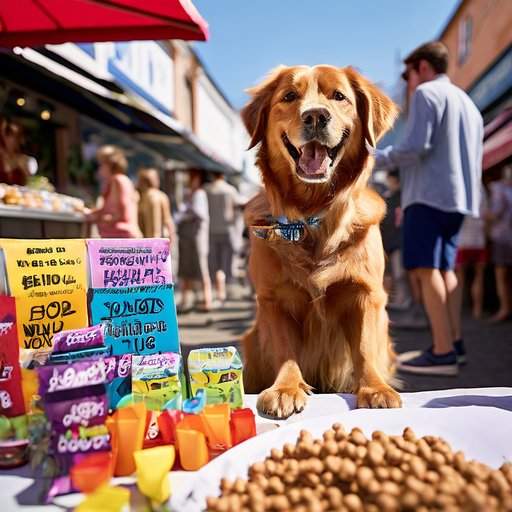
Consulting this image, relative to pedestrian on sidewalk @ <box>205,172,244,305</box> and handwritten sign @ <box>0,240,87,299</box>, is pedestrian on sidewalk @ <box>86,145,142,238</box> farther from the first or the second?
handwritten sign @ <box>0,240,87,299</box>

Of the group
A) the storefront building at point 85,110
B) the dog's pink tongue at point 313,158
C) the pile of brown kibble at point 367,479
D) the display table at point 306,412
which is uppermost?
the storefront building at point 85,110

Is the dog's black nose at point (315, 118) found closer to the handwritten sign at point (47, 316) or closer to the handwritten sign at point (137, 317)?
the handwritten sign at point (137, 317)

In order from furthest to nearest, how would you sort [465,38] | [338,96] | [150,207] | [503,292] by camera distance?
[465,38], [503,292], [150,207], [338,96]

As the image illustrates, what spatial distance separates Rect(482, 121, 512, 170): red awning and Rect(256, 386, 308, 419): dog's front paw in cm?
510

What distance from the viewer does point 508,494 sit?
75 cm

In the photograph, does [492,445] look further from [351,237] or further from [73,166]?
[73,166]

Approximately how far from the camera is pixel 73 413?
0.87 meters

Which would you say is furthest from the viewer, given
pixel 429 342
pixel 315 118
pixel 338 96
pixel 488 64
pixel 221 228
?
pixel 488 64

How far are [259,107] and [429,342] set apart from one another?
3.54 meters

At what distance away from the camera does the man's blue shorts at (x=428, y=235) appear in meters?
2.91

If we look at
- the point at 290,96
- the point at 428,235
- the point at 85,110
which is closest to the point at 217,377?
the point at 290,96

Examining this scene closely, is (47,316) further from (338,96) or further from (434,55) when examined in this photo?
(434,55)

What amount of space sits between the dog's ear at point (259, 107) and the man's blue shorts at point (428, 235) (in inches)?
59.9

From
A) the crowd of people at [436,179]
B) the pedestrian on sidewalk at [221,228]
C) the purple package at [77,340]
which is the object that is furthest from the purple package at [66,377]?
the pedestrian on sidewalk at [221,228]
